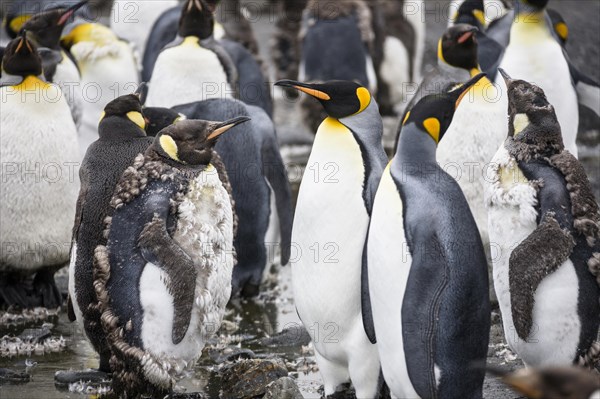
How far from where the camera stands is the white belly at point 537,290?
4352 millimetres

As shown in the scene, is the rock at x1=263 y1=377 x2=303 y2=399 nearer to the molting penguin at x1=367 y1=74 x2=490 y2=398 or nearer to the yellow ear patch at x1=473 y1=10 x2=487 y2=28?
the molting penguin at x1=367 y1=74 x2=490 y2=398

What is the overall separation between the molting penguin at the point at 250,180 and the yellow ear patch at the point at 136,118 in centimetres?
112

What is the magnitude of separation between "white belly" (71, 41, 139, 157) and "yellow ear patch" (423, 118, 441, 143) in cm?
431

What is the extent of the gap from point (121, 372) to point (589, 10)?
7.51 meters

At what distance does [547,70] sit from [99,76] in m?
3.51

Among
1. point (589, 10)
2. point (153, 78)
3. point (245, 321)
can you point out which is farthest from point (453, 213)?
point (589, 10)

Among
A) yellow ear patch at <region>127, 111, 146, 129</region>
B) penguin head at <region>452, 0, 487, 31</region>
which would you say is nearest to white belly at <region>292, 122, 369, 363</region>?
yellow ear patch at <region>127, 111, 146, 129</region>

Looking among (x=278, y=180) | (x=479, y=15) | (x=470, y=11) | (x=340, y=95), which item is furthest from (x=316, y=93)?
(x=479, y=15)

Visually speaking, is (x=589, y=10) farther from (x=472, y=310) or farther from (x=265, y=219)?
(x=472, y=310)

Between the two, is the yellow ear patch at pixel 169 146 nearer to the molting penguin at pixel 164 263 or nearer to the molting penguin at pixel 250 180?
the molting penguin at pixel 164 263

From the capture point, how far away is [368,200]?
453 centimetres

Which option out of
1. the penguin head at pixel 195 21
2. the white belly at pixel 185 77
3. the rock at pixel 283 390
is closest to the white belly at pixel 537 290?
the rock at pixel 283 390

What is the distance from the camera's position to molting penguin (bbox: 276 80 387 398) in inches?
177

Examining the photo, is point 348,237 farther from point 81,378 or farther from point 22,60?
point 22,60
